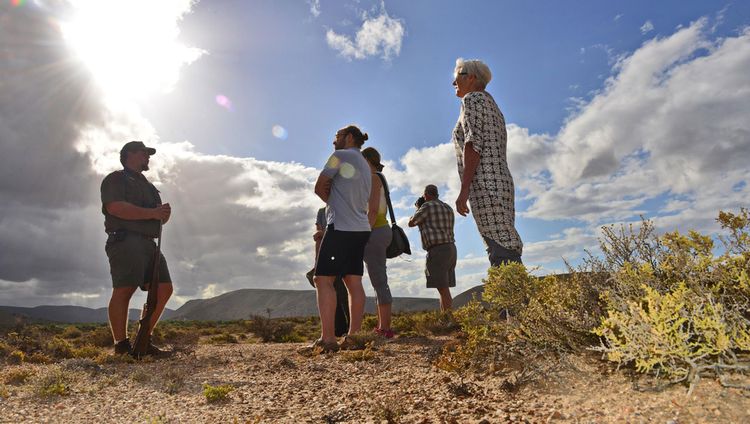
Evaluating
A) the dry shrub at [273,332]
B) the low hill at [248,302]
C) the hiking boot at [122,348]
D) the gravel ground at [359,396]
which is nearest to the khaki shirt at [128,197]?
the hiking boot at [122,348]

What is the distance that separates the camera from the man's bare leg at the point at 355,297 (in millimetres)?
4809

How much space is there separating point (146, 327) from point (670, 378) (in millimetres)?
4979

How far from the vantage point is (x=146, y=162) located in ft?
18.7

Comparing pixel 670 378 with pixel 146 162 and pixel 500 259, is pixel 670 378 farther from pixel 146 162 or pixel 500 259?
pixel 146 162

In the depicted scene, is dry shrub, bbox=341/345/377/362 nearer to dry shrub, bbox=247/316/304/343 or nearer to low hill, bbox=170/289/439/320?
dry shrub, bbox=247/316/304/343

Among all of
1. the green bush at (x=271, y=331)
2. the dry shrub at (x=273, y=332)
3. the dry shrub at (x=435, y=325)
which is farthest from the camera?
the green bush at (x=271, y=331)

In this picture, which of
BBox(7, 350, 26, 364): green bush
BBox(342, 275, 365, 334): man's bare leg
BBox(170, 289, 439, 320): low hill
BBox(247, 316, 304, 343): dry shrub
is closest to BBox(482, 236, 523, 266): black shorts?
BBox(342, 275, 365, 334): man's bare leg

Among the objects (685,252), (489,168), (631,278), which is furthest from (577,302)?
(489,168)

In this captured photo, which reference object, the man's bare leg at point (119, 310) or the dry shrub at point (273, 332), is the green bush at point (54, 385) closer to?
the man's bare leg at point (119, 310)

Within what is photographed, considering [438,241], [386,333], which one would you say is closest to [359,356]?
[386,333]

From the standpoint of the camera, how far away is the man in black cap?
5043 mm

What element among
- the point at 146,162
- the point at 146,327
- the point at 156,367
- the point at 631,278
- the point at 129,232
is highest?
the point at 146,162

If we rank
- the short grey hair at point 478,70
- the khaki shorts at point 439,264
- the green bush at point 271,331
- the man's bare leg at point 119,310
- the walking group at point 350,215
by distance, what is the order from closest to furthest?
1. the walking group at point 350,215
2. the short grey hair at point 478,70
3. the man's bare leg at point 119,310
4. the khaki shorts at point 439,264
5. the green bush at point 271,331

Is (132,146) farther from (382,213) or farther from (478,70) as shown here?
(478,70)
